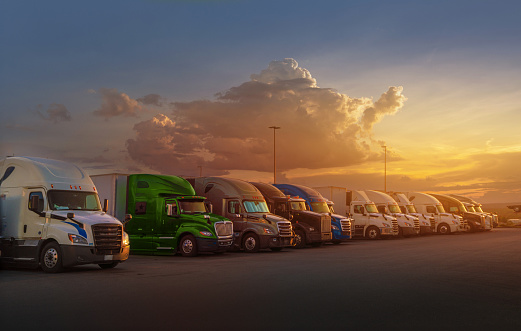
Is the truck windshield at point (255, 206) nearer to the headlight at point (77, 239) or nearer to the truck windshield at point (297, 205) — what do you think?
the truck windshield at point (297, 205)

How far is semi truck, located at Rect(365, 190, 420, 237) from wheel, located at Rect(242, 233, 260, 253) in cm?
1644

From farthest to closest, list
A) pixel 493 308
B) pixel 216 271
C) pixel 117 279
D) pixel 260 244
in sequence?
1. pixel 260 244
2. pixel 216 271
3. pixel 117 279
4. pixel 493 308

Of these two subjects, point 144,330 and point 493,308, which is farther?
point 493,308

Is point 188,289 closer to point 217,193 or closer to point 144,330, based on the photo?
point 144,330

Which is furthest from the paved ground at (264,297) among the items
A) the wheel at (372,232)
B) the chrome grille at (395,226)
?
the chrome grille at (395,226)

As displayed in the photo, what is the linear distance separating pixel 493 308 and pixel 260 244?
15.4 meters

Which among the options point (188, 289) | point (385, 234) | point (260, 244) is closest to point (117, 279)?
point (188, 289)

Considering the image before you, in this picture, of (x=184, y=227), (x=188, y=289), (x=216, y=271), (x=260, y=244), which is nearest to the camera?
(x=188, y=289)

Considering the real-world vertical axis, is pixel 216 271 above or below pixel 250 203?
below

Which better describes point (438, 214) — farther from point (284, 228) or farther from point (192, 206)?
point (192, 206)

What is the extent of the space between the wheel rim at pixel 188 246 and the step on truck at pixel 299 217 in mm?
7505

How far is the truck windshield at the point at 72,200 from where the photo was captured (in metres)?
16.1

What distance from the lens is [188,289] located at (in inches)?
451

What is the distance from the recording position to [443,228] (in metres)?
45.2
